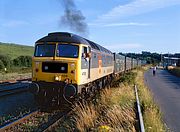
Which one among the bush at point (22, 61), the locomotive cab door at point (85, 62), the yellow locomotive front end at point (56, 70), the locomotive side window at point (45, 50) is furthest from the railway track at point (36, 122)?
the bush at point (22, 61)

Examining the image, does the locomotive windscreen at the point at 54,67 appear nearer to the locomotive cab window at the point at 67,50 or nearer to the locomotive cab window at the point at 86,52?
the locomotive cab window at the point at 67,50

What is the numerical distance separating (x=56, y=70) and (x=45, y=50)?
1.07 meters

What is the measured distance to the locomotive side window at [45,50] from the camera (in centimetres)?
1512

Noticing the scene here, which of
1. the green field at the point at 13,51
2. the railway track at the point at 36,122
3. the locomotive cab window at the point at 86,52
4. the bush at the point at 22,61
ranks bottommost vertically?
→ the railway track at the point at 36,122

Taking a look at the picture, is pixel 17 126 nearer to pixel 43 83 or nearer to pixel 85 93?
pixel 43 83

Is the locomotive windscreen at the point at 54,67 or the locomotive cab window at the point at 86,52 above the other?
the locomotive cab window at the point at 86,52

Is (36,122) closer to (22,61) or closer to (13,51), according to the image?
(22,61)

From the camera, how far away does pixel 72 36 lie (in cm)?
1545

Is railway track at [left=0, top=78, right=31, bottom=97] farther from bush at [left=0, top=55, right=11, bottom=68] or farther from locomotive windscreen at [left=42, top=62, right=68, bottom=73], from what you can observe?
bush at [left=0, top=55, right=11, bottom=68]

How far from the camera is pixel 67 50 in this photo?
15.1 m

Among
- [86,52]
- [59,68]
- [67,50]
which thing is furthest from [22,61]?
[59,68]

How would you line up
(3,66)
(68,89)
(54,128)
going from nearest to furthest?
1. (54,128)
2. (68,89)
3. (3,66)

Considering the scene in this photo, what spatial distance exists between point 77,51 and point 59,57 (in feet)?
2.57

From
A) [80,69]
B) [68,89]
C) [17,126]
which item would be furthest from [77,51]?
[17,126]
